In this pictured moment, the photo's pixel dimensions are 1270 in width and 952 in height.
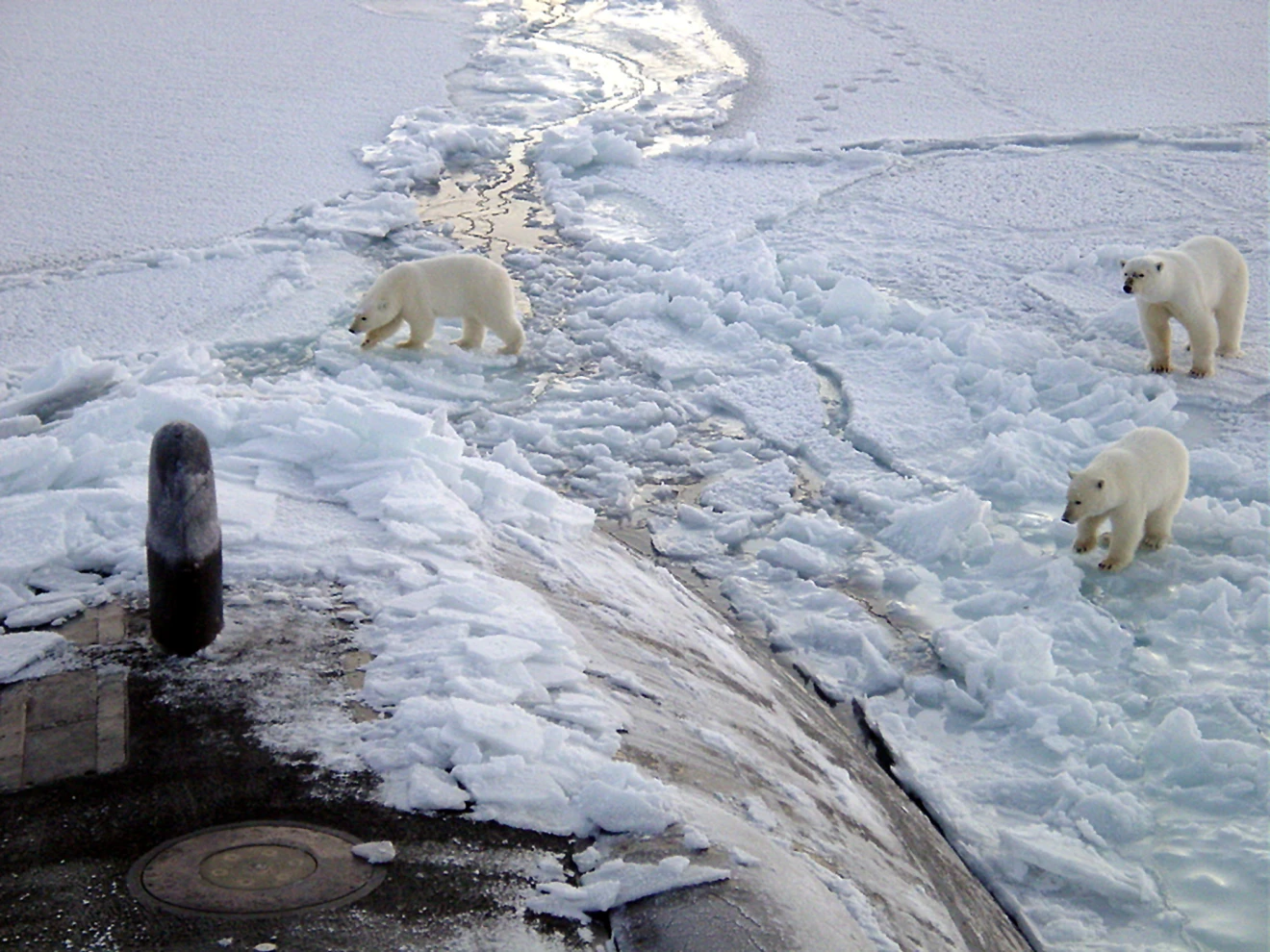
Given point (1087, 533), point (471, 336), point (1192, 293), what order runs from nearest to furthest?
point (1087, 533) → point (1192, 293) → point (471, 336)

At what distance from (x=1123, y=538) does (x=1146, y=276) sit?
1858mm

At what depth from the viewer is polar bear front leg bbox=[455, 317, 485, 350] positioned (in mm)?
6758

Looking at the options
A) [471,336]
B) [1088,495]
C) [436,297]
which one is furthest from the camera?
[471,336]

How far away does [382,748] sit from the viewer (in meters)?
2.93

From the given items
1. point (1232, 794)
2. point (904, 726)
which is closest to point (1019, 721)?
point (904, 726)

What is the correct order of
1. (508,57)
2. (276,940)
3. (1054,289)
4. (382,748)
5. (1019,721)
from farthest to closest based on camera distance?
(508,57)
(1054,289)
(1019,721)
(382,748)
(276,940)

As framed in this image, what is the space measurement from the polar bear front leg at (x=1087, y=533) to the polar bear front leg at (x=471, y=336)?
318 centimetres

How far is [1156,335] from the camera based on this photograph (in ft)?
21.7

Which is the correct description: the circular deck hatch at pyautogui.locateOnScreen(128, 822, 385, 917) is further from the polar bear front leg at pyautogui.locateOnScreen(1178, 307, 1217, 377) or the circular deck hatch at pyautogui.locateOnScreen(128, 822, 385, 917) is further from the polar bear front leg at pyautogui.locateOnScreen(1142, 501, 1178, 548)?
the polar bear front leg at pyautogui.locateOnScreen(1178, 307, 1217, 377)

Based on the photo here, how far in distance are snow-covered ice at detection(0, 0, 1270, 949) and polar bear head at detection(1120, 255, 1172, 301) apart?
0.47 meters

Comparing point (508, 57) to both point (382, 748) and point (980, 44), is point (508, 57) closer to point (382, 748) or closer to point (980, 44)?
point (980, 44)

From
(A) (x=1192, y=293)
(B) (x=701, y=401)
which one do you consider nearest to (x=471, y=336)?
(B) (x=701, y=401)

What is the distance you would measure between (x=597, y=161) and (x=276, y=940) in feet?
27.2

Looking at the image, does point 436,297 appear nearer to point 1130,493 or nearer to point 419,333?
point 419,333
